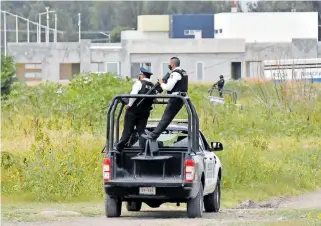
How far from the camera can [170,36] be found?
98.9 metres

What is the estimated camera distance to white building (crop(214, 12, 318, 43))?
89.9 meters

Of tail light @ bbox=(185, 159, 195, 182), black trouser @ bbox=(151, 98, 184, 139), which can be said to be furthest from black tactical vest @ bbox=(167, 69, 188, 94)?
tail light @ bbox=(185, 159, 195, 182)

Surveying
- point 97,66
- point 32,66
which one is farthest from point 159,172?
point 32,66

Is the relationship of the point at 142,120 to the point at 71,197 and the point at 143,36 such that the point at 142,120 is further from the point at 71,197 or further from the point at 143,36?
the point at 143,36

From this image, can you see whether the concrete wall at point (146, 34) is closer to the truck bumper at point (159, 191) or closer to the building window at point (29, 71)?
the building window at point (29, 71)

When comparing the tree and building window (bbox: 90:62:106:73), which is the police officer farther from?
the tree

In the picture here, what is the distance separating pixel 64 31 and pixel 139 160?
108 metres

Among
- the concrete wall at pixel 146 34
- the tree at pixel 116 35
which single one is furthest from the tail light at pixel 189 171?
the tree at pixel 116 35

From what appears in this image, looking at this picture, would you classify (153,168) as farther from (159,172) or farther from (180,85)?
(180,85)

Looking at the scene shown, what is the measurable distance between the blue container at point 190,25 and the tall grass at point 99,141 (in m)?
52.5

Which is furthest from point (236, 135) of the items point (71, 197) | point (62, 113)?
point (71, 197)

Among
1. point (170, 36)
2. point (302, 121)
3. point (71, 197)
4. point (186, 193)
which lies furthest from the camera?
point (170, 36)

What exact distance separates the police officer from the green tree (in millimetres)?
40174

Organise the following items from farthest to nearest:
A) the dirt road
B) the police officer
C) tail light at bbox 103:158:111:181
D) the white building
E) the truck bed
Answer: the white building
the police officer
the truck bed
tail light at bbox 103:158:111:181
the dirt road
